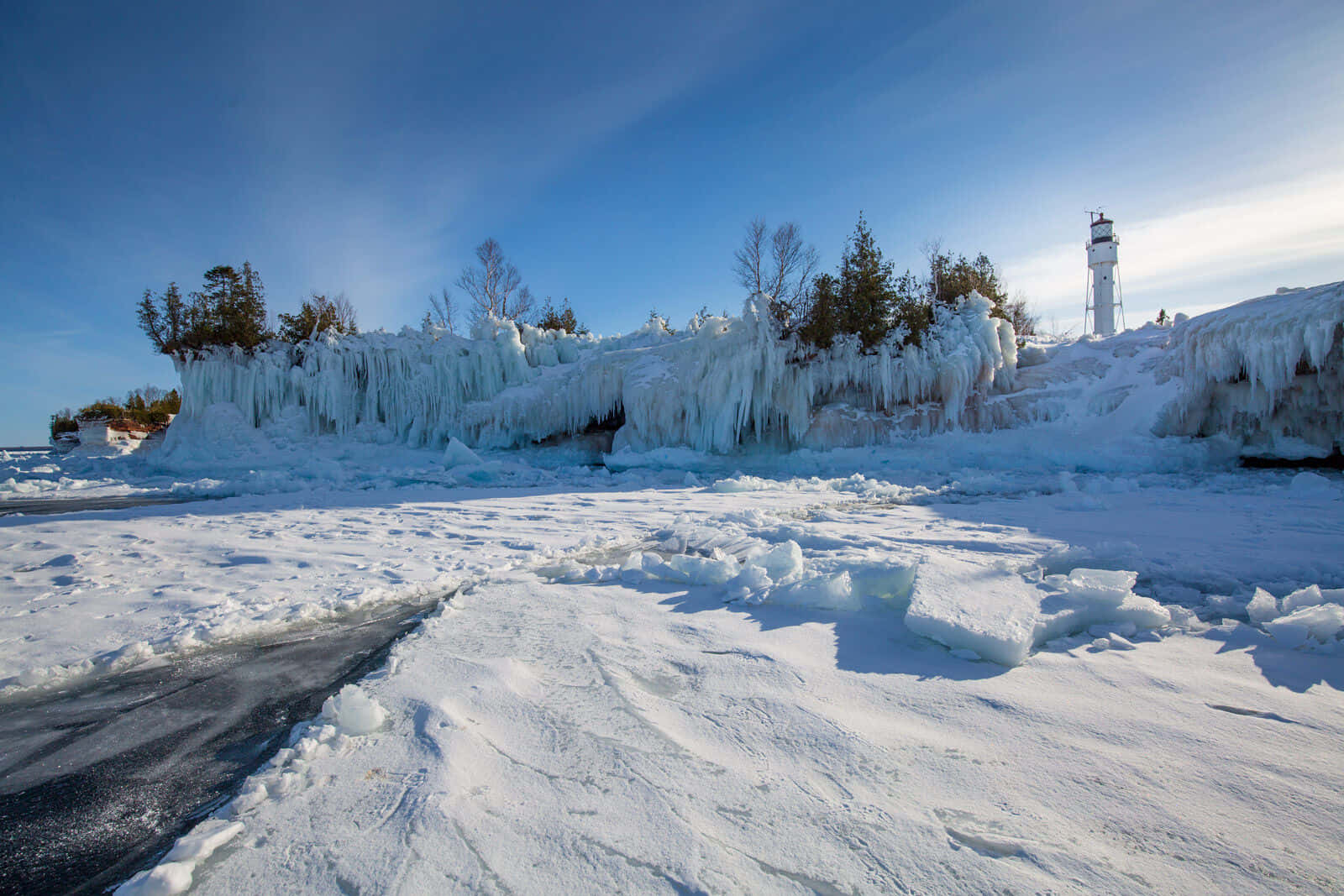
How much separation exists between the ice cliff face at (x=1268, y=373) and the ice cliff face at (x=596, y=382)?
3.34m

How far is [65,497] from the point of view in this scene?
392 inches

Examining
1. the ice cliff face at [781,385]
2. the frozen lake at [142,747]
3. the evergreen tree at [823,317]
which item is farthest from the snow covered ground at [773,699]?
the evergreen tree at [823,317]

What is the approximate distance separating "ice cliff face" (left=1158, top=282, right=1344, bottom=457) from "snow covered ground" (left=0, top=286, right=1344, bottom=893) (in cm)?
505

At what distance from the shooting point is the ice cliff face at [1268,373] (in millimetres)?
8508

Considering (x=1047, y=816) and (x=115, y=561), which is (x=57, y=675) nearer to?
(x=115, y=561)

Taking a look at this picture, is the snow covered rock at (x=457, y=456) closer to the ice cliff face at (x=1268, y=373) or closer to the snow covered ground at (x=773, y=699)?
the snow covered ground at (x=773, y=699)

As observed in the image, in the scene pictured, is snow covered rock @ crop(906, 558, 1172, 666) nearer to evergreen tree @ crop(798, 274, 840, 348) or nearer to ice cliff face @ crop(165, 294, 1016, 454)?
ice cliff face @ crop(165, 294, 1016, 454)

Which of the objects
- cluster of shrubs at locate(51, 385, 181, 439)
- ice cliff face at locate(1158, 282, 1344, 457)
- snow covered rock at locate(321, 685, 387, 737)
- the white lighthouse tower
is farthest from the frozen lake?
the white lighthouse tower

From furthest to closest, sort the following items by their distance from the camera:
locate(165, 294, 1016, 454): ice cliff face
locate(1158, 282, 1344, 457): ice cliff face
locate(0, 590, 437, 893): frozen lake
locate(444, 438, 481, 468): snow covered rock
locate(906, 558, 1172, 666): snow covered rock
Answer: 1. locate(444, 438, 481, 468): snow covered rock
2. locate(165, 294, 1016, 454): ice cliff face
3. locate(1158, 282, 1344, 457): ice cliff face
4. locate(906, 558, 1172, 666): snow covered rock
5. locate(0, 590, 437, 893): frozen lake

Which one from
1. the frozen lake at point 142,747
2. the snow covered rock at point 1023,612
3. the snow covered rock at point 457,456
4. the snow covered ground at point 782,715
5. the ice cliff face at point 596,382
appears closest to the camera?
the snow covered ground at point 782,715

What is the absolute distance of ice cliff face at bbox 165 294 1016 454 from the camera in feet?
43.3

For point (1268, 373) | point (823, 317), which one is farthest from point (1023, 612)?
point (823, 317)

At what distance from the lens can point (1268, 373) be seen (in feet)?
28.9

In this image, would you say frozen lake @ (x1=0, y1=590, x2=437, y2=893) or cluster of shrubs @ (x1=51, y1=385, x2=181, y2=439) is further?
cluster of shrubs @ (x1=51, y1=385, x2=181, y2=439)
